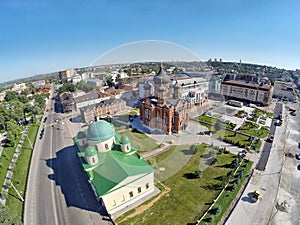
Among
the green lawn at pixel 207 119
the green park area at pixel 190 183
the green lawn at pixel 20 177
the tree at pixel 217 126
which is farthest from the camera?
the green lawn at pixel 207 119

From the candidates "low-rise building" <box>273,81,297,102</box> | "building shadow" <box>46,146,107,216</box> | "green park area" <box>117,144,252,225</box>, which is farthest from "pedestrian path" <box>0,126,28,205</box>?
"low-rise building" <box>273,81,297,102</box>

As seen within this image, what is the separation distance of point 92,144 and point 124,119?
14313mm

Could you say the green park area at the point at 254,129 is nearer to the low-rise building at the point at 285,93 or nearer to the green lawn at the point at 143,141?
the green lawn at the point at 143,141

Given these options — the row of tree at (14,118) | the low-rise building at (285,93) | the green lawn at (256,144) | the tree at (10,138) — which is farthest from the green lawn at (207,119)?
the row of tree at (14,118)

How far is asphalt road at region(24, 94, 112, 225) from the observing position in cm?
1180

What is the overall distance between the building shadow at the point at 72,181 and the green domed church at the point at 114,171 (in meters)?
0.83

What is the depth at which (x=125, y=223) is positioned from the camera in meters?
11.2

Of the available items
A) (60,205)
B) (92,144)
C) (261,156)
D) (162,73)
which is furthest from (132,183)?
(261,156)

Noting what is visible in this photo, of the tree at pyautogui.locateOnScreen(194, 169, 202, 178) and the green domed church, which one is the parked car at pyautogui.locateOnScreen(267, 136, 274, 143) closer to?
the tree at pyautogui.locateOnScreen(194, 169, 202, 178)

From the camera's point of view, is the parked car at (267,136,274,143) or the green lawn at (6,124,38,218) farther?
the parked car at (267,136,274,143)

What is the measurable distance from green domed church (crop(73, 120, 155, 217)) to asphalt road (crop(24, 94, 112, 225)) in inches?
50.4

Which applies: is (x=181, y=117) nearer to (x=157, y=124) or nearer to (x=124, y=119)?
(x=157, y=124)

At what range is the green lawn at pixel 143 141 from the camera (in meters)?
19.3

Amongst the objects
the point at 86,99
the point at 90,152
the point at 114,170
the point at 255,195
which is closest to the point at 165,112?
the point at 90,152
